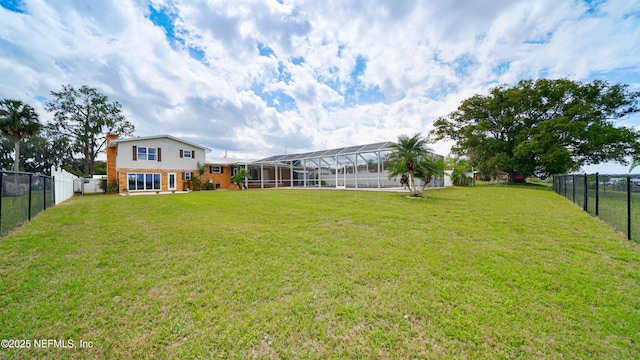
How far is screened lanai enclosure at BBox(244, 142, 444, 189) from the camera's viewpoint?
1798 centimetres

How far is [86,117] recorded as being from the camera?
2567 centimetres

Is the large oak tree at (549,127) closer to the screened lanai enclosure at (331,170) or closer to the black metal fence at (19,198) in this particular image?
the screened lanai enclosure at (331,170)

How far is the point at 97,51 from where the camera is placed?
11656 mm

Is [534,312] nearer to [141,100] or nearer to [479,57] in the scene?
[479,57]

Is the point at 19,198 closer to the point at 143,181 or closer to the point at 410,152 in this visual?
the point at 410,152

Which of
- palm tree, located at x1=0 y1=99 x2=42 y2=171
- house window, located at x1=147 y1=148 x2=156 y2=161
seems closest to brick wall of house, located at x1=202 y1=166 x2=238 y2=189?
house window, located at x1=147 y1=148 x2=156 y2=161

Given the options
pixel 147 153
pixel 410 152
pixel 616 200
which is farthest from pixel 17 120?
pixel 616 200

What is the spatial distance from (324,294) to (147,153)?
2360 centimetres

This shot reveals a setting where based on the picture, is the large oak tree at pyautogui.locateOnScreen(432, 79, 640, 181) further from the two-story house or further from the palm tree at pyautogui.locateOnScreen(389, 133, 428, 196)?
the two-story house

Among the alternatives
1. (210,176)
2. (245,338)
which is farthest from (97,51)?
(245,338)

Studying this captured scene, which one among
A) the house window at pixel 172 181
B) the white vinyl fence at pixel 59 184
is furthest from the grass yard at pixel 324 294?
the house window at pixel 172 181

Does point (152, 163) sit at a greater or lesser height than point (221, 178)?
greater

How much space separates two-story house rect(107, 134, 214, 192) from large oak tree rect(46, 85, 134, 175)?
29.8 ft

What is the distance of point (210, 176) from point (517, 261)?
25239 millimetres
